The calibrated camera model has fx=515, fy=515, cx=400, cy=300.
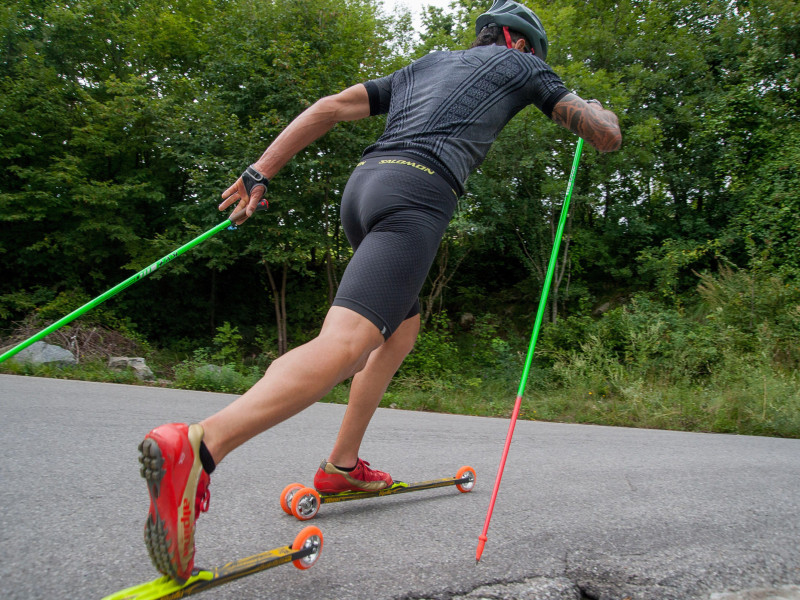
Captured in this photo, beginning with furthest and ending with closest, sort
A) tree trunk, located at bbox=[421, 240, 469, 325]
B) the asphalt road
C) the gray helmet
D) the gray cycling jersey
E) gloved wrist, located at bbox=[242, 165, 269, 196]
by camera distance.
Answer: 1. tree trunk, located at bbox=[421, 240, 469, 325]
2. the gray helmet
3. gloved wrist, located at bbox=[242, 165, 269, 196]
4. the gray cycling jersey
5. the asphalt road

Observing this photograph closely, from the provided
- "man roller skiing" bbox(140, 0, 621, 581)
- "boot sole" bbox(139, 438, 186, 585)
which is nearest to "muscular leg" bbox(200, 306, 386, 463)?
"man roller skiing" bbox(140, 0, 621, 581)

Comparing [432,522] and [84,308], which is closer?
[84,308]

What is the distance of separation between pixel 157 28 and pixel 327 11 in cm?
561

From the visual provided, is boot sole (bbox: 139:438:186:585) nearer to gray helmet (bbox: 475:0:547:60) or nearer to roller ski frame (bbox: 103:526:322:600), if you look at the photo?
roller ski frame (bbox: 103:526:322:600)

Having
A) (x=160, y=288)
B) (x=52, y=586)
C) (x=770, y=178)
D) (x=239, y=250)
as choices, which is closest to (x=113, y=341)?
(x=239, y=250)

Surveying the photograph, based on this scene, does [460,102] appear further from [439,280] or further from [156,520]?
[439,280]

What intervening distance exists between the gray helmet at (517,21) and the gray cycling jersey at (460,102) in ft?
0.61

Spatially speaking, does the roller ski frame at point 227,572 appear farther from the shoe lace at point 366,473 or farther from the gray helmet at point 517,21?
the gray helmet at point 517,21

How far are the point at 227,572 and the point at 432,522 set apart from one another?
3.02ft

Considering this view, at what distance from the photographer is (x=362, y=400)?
6.74 ft

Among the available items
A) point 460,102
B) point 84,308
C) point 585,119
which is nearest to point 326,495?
point 84,308

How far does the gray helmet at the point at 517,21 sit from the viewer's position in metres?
1.96

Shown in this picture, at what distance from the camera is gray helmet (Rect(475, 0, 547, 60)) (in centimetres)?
196

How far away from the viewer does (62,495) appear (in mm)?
2010
